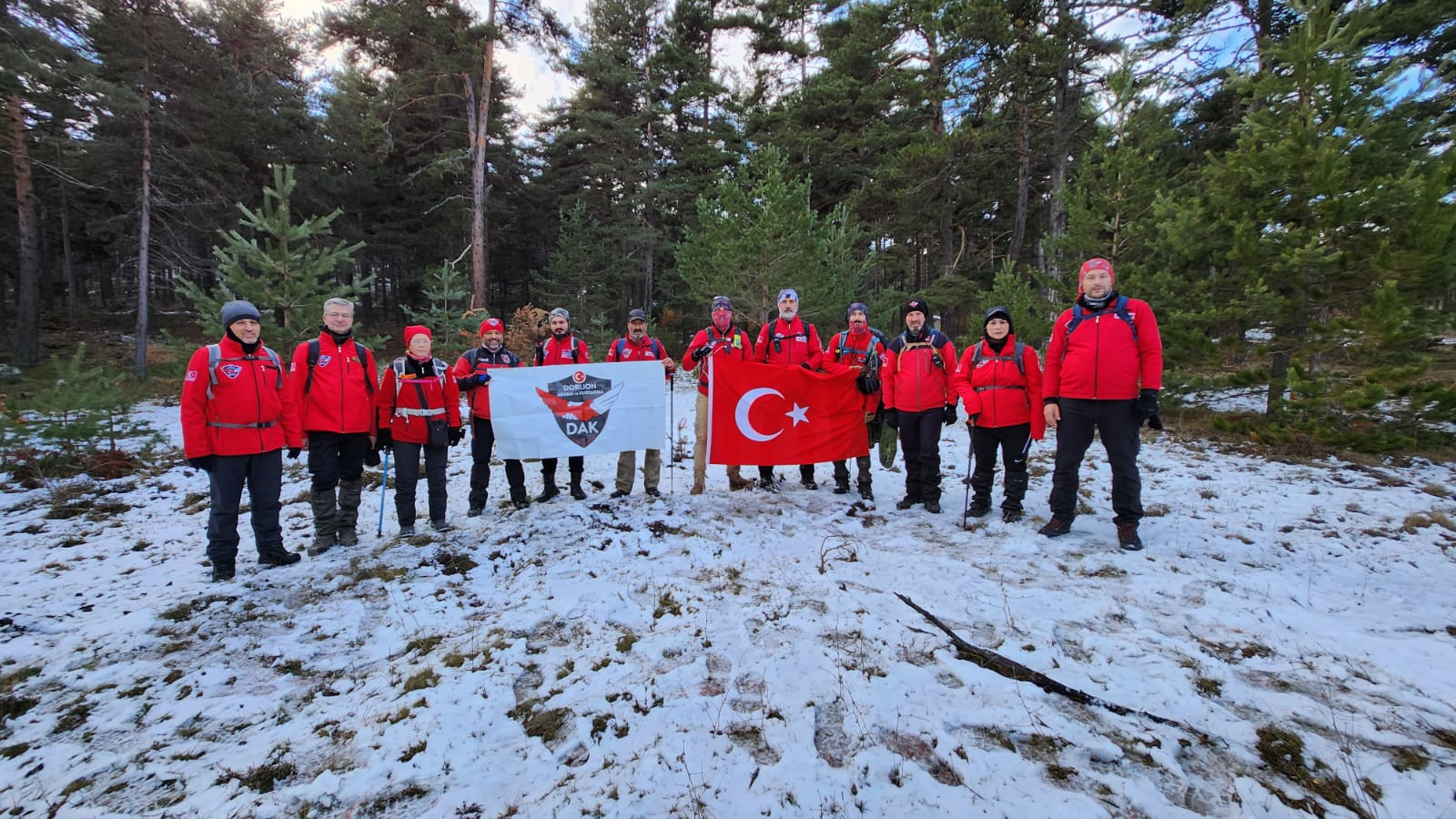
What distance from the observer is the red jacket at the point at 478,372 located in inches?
243

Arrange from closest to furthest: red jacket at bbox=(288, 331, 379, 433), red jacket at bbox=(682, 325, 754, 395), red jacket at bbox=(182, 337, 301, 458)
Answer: red jacket at bbox=(182, 337, 301, 458)
red jacket at bbox=(288, 331, 379, 433)
red jacket at bbox=(682, 325, 754, 395)

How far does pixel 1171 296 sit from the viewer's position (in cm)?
976

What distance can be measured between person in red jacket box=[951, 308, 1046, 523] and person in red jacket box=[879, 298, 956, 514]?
10.1 inches

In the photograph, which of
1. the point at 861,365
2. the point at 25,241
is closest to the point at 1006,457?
the point at 861,365

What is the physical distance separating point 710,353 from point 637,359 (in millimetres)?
1024

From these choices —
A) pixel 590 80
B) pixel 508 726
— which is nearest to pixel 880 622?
pixel 508 726

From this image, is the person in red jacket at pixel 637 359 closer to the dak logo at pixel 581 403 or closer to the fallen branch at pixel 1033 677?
the dak logo at pixel 581 403

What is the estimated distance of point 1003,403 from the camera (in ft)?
18.4

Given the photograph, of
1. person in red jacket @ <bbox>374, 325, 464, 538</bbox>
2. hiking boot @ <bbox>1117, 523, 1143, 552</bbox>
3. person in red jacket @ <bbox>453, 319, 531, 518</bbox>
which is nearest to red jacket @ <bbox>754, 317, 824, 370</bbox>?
person in red jacket @ <bbox>453, 319, 531, 518</bbox>

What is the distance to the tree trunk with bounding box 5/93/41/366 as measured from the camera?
15.9m

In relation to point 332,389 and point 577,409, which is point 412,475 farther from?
point 577,409

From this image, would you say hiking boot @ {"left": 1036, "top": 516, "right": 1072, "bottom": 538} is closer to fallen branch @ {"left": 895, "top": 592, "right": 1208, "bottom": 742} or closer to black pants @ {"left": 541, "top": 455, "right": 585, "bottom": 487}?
fallen branch @ {"left": 895, "top": 592, "right": 1208, "bottom": 742}

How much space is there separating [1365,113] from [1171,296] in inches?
125

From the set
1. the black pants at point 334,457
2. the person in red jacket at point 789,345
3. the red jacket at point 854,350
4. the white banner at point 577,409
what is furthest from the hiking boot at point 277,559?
the red jacket at point 854,350
